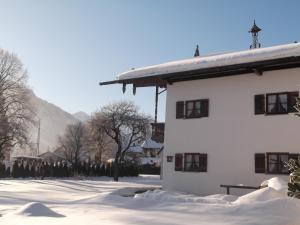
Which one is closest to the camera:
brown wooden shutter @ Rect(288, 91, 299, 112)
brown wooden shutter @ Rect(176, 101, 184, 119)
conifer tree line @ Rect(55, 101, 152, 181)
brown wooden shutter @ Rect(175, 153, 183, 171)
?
brown wooden shutter @ Rect(288, 91, 299, 112)

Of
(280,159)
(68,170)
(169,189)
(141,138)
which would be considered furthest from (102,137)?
(280,159)

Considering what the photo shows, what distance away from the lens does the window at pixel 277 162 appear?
17.4 metres

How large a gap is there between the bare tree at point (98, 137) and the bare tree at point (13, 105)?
943 cm

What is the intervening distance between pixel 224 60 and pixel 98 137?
1760 inches

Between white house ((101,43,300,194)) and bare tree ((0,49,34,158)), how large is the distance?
1001 inches

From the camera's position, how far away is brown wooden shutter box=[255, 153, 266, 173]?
17828 mm

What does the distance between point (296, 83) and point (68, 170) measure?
31720 mm

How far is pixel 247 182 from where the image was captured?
1820 cm

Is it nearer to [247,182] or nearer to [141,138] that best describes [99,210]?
[247,182]

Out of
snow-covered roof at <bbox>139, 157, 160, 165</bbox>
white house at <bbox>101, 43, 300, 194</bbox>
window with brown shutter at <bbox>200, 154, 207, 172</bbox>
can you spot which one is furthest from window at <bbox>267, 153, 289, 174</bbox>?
snow-covered roof at <bbox>139, 157, 160, 165</bbox>

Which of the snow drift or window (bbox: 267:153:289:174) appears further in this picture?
window (bbox: 267:153:289:174)

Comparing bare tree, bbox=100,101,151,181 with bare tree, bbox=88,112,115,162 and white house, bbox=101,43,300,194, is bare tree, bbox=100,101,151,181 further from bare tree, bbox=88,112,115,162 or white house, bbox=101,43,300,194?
white house, bbox=101,43,300,194

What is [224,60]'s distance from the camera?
18594mm

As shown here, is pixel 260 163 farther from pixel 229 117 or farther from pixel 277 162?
pixel 229 117
